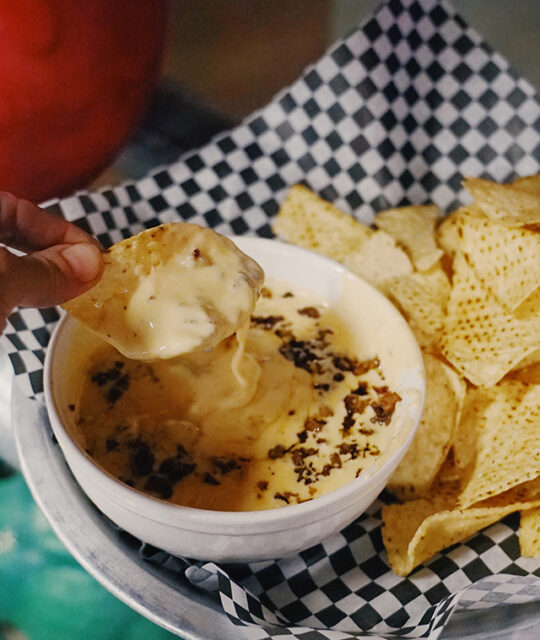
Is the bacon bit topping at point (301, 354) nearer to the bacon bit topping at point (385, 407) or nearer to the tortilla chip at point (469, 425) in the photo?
the bacon bit topping at point (385, 407)

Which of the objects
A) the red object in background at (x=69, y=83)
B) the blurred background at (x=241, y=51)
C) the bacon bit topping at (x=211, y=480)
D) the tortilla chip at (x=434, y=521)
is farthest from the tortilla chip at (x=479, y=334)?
the blurred background at (x=241, y=51)

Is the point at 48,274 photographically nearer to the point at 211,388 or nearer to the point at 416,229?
the point at 211,388

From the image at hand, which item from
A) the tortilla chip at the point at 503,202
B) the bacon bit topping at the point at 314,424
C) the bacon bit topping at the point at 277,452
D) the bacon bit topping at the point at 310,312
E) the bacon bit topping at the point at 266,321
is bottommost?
the bacon bit topping at the point at 277,452

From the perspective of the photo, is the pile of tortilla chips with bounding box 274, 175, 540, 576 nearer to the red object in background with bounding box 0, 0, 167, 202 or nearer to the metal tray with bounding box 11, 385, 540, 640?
the metal tray with bounding box 11, 385, 540, 640

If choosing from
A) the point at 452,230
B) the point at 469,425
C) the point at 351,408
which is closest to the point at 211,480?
the point at 351,408

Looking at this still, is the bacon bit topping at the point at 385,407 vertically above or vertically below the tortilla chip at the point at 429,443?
above

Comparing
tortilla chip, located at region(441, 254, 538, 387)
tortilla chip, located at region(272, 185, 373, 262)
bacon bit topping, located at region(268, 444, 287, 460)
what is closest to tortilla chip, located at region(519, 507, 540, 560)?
tortilla chip, located at region(441, 254, 538, 387)
